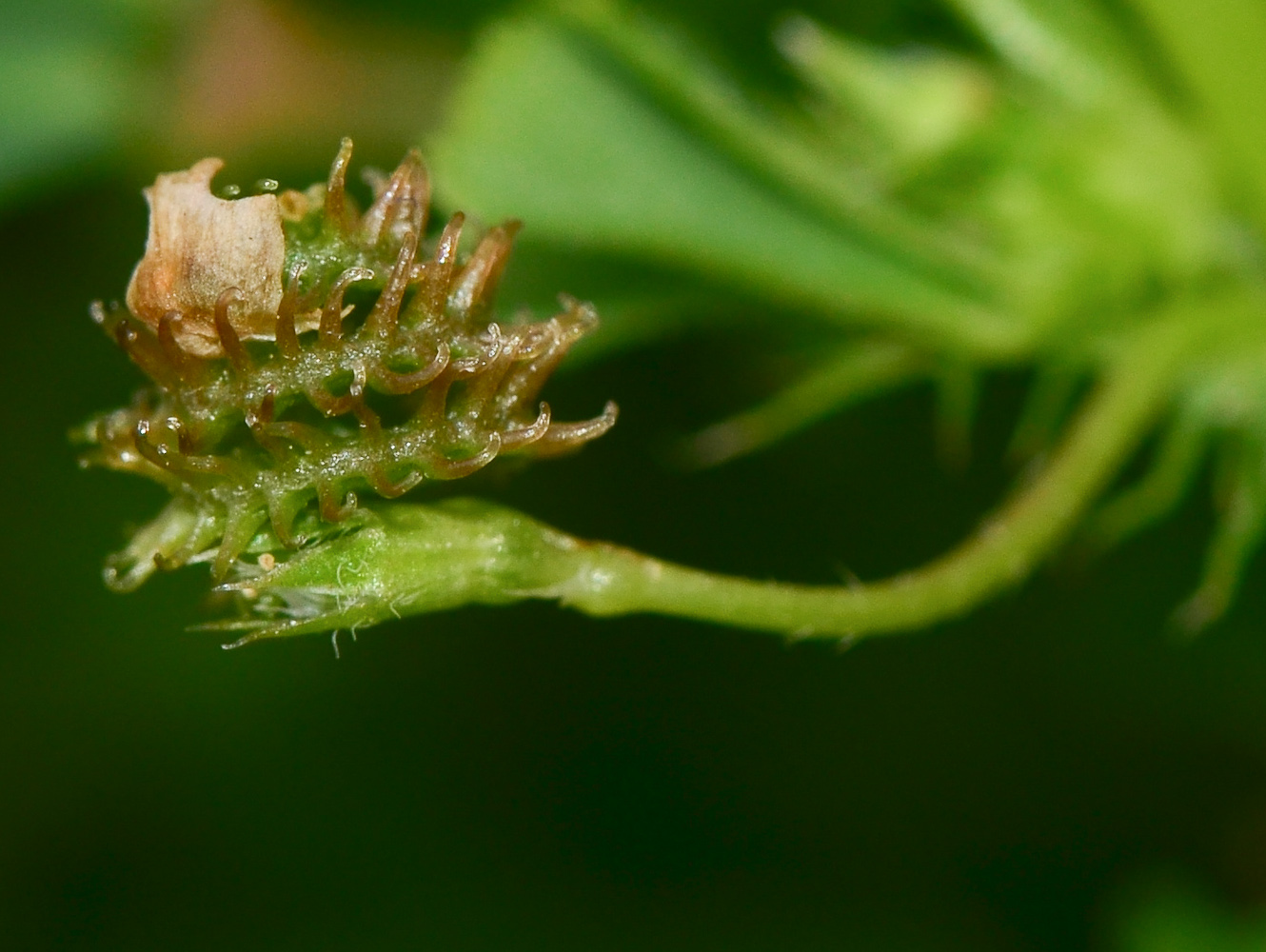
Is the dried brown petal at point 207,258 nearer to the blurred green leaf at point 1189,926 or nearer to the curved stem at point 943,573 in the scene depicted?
the curved stem at point 943,573

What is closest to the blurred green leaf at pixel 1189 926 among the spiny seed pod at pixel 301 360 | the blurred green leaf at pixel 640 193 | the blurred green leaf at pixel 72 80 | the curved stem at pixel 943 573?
the curved stem at pixel 943 573

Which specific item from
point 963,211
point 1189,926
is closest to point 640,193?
point 963,211

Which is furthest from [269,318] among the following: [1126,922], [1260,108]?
[1126,922]

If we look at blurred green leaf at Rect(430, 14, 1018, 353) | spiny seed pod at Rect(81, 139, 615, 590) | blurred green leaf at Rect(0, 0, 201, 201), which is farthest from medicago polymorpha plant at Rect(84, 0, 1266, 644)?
blurred green leaf at Rect(0, 0, 201, 201)

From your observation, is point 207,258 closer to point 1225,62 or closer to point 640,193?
point 640,193

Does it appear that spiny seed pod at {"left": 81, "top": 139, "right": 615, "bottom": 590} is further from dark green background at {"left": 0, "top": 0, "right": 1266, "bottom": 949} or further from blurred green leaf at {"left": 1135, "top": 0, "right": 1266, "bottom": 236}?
dark green background at {"left": 0, "top": 0, "right": 1266, "bottom": 949}

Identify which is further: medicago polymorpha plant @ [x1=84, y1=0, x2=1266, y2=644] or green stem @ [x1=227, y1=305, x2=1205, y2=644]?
medicago polymorpha plant @ [x1=84, y1=0, x2=1266, y2=644]
